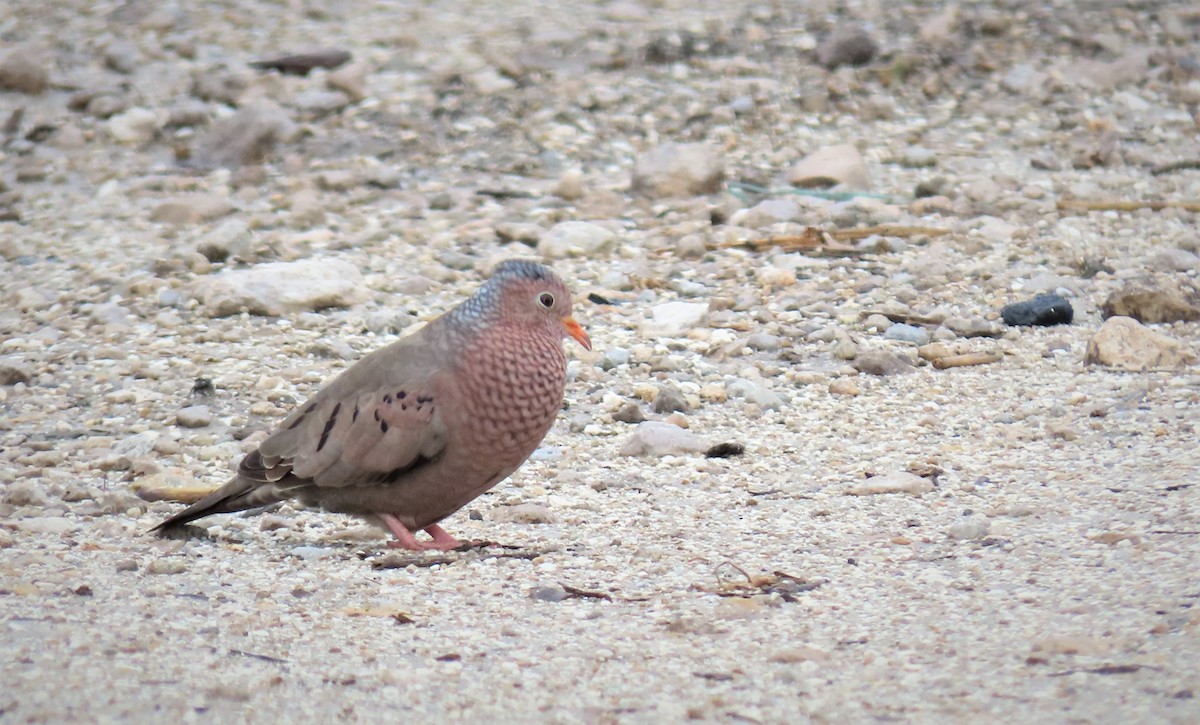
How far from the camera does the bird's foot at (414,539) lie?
4418 mm

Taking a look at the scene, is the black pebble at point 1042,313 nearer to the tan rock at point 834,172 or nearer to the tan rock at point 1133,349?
the tan rock at point 1133,349

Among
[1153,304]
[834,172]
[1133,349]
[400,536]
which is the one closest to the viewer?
[400,536]

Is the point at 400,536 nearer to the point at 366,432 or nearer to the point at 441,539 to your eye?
the point at 441,539

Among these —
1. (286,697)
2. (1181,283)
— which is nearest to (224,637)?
(286,697)

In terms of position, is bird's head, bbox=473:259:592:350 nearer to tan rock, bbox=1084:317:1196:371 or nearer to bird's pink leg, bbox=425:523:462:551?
bird's pink leg, bbox=425:523:462:551

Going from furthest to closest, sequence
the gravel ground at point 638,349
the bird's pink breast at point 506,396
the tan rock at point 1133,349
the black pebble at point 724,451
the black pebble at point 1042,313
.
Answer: the black pebble at point 1042,313 < the tan rock at point 1133,349 < the black pebble at point 724,451 < the bird's pink breast at point 506,396 < the gravel ground at point 638,349

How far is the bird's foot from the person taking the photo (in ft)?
14.5

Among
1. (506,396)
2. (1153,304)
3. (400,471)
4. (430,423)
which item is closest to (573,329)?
(506,396)

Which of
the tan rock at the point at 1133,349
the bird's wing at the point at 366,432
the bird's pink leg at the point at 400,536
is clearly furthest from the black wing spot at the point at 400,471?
the tan rock at the point at 1133,349

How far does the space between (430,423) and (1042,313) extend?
306 cm

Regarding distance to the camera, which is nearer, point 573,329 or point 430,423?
point 430,423

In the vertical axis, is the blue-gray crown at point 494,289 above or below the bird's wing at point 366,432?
above

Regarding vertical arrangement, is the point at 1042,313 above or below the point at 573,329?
below

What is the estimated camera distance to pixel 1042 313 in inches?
246
